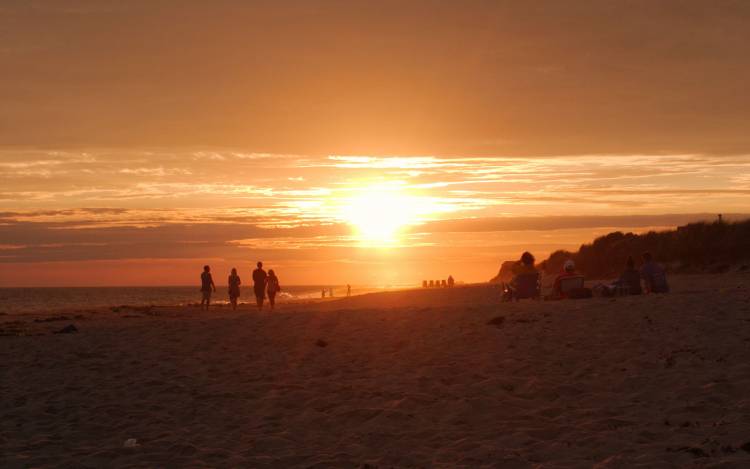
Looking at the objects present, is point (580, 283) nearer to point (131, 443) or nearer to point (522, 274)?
point (522, 274)

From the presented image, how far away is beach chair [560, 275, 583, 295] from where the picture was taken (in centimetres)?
2072

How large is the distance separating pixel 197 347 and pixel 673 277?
22373 millimetres

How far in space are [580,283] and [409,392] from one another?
10603 millimetres

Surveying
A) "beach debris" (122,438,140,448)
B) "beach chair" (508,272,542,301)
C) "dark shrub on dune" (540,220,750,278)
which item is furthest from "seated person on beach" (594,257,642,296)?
"beach debris" (122,438,140,448)

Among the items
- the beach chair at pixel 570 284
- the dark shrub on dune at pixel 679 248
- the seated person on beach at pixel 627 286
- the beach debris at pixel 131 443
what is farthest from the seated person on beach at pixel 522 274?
the beach debris at pixel 131 443

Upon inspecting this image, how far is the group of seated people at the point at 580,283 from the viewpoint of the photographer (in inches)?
819

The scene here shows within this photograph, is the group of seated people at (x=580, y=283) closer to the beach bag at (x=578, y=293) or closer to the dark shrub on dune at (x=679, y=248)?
the beach bag at (x=578, y=293)

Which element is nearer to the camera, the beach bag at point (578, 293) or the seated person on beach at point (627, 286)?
the beach bag at point (578, 293)

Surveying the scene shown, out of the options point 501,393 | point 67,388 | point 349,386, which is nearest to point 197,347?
point 67,388

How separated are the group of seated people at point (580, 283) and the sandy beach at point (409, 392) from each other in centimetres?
354

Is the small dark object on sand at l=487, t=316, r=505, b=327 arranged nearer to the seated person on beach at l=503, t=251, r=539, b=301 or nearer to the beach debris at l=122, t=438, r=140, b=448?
the seated person on beach at l=503, t=251, r=539, b=301

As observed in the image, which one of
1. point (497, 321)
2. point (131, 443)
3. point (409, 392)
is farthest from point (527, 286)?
point (131, 443)

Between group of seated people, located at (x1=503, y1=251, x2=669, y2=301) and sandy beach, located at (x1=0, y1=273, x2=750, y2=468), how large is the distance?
354cm

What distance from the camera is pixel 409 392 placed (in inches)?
451
